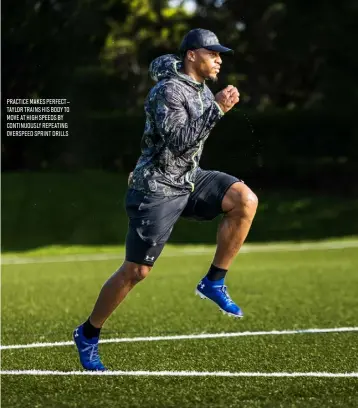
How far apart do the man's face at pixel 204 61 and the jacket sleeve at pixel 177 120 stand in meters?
0.28

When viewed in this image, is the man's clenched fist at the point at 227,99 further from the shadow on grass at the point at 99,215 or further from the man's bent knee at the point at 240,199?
the shadow on grass at the point at 99,215

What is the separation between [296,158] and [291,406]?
25998 millimetres

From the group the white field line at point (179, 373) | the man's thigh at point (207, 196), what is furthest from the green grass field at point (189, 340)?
the man's thigh at point (207, 196)

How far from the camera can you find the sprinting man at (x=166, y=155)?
6.80 m

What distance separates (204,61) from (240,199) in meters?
1.00

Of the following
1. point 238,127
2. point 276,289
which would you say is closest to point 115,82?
point 238,127

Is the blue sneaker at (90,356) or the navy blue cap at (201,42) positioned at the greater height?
the navy blue cap at (201,42)

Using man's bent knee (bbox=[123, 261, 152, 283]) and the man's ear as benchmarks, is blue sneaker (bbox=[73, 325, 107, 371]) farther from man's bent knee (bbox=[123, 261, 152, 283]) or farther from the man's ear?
the man's ear

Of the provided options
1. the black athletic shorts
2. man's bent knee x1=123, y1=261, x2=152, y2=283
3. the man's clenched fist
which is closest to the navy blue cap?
the man's clenched fist

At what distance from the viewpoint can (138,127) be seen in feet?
105

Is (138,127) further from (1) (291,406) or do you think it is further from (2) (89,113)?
(1) (291,406)

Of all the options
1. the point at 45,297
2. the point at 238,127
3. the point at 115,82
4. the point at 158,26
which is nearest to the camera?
the point at 45,297

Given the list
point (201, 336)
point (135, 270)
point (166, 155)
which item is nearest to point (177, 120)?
point (166, 155)

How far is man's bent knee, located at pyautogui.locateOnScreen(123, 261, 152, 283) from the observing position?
698 cm
